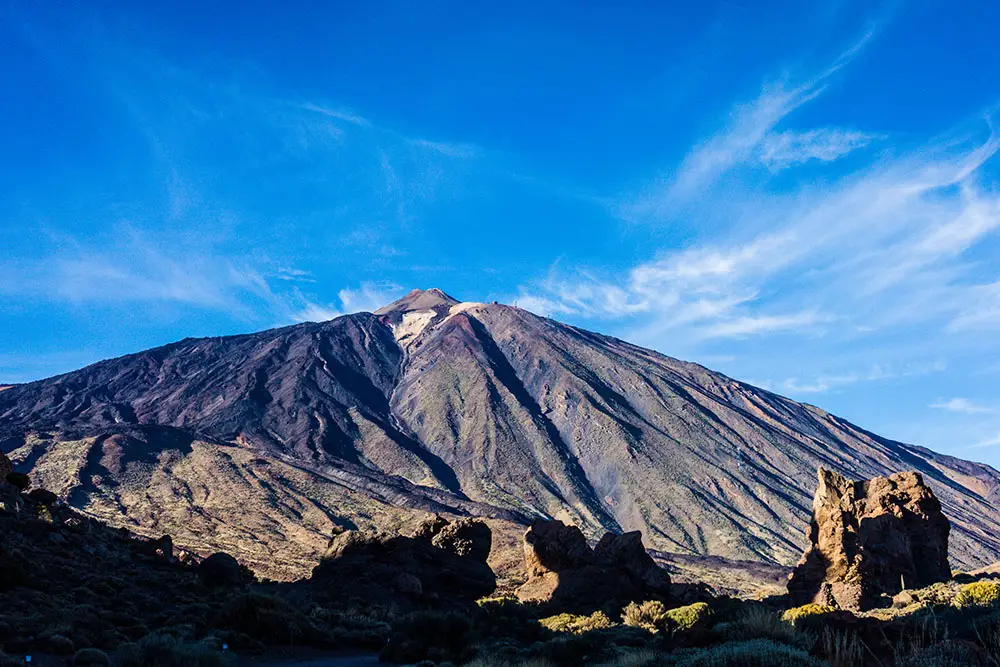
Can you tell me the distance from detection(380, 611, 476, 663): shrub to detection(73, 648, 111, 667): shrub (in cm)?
614

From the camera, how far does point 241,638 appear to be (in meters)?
15.6

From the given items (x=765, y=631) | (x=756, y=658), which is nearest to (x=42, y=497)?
(x=765, y=631)

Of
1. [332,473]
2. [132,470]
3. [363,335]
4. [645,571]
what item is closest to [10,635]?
[645,571]

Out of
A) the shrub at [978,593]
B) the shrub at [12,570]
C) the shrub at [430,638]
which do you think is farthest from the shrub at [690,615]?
the shrub at [12,570]

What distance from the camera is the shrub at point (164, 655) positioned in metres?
11.0

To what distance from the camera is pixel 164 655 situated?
1128cm

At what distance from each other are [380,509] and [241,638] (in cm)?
6228

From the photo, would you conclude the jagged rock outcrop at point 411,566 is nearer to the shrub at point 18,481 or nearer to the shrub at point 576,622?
the shrub at point 576,622

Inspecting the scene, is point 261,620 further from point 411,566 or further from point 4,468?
point 4,468

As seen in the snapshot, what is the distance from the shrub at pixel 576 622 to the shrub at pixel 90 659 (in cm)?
1283

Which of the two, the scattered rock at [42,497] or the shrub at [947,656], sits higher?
the scattered rock at [42,497]

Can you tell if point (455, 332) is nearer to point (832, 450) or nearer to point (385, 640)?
point (832, 450)

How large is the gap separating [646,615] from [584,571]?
15.9 feet

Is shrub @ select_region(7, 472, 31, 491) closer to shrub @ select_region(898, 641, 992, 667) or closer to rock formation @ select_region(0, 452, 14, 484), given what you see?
rock formation @ select_region(0, 452, 14, 484)
